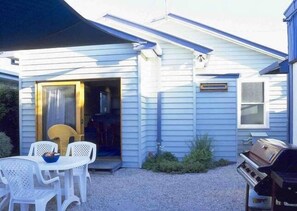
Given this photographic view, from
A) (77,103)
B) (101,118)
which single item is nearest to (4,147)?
(77,103)

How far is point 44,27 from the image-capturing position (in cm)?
342

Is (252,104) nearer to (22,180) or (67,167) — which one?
(67,167)

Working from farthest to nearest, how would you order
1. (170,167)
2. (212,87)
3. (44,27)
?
(212,87) → (170,167) → (44,27)

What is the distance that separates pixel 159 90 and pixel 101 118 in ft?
11.0

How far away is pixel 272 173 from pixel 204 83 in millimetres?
5210

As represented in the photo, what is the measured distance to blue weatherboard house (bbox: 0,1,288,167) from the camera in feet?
23.5

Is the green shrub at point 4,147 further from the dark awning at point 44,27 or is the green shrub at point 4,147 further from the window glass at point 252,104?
the window glass at point 252,104

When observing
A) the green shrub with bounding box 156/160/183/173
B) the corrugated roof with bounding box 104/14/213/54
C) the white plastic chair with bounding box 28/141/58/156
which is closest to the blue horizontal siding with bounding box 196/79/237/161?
the corrugated roof with bounding box 104/14/213/54

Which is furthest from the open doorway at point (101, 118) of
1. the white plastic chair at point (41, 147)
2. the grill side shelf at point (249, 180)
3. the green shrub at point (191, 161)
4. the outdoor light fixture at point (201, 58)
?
the grill side shelf at point (249, 180)

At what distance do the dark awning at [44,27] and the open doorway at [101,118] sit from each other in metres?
5.87

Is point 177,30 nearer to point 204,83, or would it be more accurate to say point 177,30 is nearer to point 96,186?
point 204,83

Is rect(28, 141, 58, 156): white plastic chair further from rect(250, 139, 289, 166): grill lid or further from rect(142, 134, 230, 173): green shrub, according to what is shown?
rect(250, 139, 289, 166): grill lid

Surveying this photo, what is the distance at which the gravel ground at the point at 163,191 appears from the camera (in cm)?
446

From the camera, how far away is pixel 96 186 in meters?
5.59
